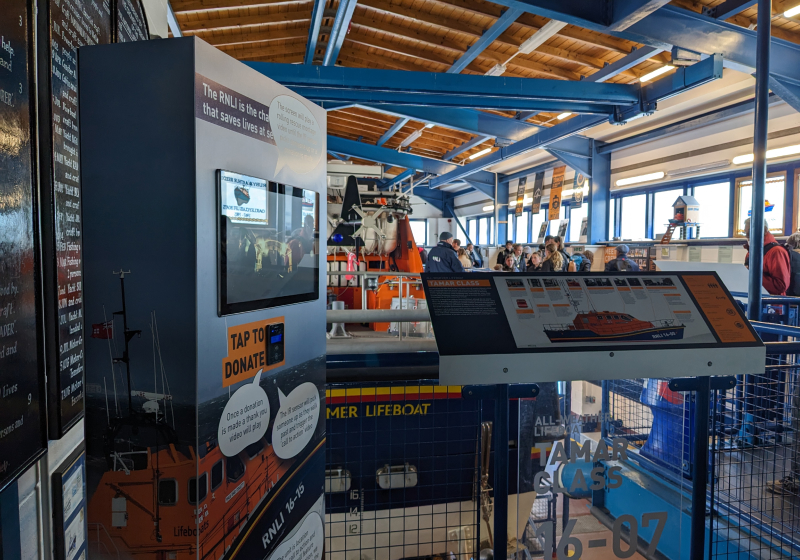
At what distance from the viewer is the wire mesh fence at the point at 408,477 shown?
→ 1805 mm

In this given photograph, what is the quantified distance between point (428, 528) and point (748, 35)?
19.4 ft

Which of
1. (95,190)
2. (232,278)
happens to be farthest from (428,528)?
(95,190)

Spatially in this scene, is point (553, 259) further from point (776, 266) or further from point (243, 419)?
point (243, 419)

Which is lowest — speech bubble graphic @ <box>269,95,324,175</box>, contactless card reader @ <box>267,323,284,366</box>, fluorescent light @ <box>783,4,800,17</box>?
contactless card reader @ <box>267,323,284,366</box>

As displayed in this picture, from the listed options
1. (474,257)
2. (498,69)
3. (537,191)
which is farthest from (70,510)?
(537,191)

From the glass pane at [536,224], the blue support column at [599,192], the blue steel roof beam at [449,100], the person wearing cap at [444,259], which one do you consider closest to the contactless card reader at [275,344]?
the person wearing cap at [444,259]

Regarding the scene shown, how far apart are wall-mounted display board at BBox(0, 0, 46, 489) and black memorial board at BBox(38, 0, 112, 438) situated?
11cm

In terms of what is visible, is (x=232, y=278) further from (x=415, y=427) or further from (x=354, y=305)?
(x=354, y=305)

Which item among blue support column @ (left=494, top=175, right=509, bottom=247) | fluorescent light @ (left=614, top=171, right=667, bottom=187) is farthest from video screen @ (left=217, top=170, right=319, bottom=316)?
blue support column @ (left=494, top=175, right=509, bottom=247)

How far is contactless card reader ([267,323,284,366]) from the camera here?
1.78 m

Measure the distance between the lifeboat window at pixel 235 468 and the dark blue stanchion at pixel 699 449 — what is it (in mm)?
1458

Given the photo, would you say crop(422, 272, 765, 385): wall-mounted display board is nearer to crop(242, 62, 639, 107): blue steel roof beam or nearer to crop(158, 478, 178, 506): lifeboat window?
crop(158, 478, 178, 506): lifeboat window

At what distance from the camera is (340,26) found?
620cm

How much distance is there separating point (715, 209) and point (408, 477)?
405 inches
